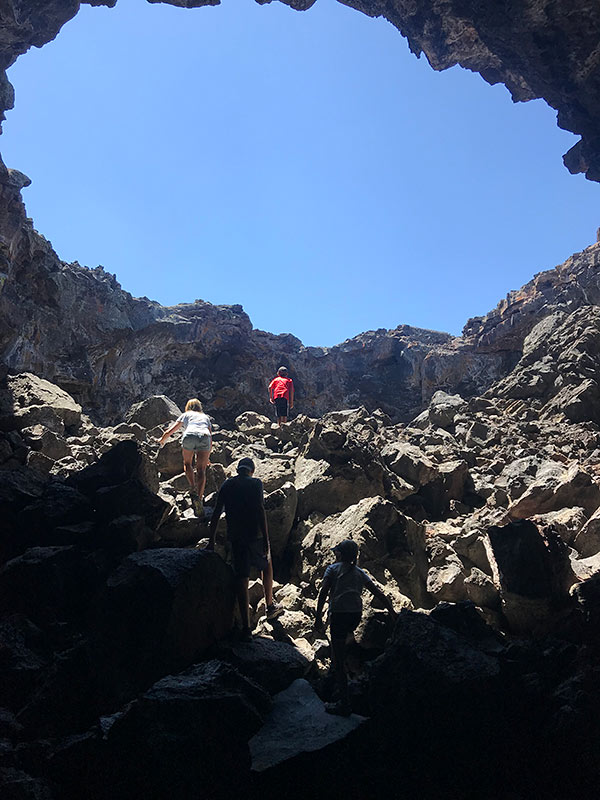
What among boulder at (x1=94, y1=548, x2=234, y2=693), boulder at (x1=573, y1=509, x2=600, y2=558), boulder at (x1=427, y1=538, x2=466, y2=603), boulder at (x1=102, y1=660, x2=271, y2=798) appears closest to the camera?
boulder at (x1=102, y1=660, x2=271, y2=798)

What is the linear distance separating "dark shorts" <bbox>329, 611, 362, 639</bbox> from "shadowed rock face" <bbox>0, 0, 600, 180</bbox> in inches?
480

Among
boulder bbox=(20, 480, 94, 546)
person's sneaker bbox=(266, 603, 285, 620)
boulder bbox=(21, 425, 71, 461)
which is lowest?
person's sneaker bbox=(266, 603, 285, 620)

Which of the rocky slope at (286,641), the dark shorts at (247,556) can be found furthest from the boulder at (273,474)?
the dark shorts at (247,556)

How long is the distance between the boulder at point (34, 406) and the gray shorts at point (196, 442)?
3.55 m

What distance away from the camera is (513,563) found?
546 cm

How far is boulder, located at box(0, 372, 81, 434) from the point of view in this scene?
29.1 ft

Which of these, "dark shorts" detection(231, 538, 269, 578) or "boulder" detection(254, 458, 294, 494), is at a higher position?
"boulder" detection(254, 458, 294, 494)

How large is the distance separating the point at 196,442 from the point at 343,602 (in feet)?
12.8

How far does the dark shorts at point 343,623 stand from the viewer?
433cm

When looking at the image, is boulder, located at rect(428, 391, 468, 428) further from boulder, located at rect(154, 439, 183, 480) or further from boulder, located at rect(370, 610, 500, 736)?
boulder, located at rect(370, 610, 500, 736)

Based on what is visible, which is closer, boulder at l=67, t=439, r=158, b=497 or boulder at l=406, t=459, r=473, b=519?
boulder at l=67, t=439, r=158, b=497

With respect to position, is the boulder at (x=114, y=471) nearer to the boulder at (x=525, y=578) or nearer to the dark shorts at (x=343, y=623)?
the dark shorts at (x=343, y=623)

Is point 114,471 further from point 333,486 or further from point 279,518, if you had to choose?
point 333,486

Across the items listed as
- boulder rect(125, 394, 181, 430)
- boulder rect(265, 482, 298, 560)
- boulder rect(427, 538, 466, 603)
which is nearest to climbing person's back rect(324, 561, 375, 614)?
boulder rect(427, 538, 466, 603)
